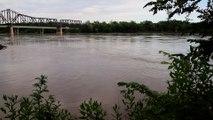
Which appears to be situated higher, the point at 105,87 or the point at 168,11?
the point at 168,11

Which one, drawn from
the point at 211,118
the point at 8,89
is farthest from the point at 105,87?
the point at 211,118

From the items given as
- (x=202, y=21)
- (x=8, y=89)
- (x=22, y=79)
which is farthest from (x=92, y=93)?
(x=202, y=21)

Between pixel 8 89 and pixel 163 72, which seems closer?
pixel 8 89

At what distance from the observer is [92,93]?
1546 centimetres

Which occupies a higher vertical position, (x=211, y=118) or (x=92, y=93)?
(x=211, y=118)

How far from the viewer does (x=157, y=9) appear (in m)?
3.85

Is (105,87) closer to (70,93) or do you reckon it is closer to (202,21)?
(70,93)

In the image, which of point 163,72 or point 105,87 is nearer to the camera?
point 105,87

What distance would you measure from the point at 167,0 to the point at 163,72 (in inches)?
746

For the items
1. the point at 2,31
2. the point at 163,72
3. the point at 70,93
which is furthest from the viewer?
the point at 2,31

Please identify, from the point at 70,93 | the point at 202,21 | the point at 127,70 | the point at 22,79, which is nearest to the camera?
the point at 202,21

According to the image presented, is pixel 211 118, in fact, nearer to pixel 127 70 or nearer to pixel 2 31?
pixel 127 70

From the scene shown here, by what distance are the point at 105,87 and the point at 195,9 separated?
13290 millimetres

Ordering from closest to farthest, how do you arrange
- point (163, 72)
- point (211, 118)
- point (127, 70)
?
1. point (211, 118)
2. point (163, 72)
3. point (127, 70)
